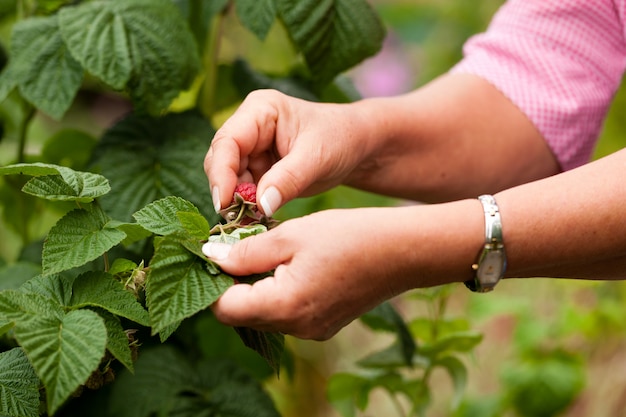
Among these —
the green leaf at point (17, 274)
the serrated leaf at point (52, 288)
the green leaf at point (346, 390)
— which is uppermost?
the serrated leaf at point (52, 288)

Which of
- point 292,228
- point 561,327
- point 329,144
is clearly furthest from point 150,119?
point 561,327

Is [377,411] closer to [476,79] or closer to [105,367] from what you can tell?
[476,79]

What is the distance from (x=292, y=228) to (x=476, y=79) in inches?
19.6

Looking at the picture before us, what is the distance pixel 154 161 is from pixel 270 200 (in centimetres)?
28

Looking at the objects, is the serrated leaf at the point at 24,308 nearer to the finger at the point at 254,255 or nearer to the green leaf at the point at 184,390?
the finger at the point at 254,255

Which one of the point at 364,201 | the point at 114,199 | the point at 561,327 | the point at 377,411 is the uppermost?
the point at 114,199

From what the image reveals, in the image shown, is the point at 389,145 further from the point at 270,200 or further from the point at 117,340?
the point at 117,340

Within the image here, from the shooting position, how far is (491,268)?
64cm

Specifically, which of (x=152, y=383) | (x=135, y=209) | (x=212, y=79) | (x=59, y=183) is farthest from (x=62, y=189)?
(x=212, y=79)

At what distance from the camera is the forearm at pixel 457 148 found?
94 centimetres

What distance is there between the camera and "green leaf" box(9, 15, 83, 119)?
0.84 m

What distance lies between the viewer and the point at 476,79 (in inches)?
39.5

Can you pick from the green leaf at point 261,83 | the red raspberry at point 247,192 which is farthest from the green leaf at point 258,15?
the red raspberry at point 247,192

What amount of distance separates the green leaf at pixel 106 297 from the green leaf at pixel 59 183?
65 mm
